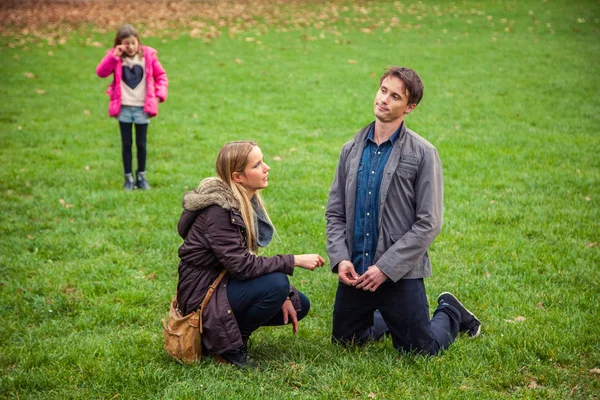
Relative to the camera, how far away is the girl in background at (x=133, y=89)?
7.75 metres

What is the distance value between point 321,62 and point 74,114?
6.30 m

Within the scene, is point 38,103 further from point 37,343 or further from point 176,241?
point 37,343

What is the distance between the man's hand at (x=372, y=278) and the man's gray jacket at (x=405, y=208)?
1.7 inches

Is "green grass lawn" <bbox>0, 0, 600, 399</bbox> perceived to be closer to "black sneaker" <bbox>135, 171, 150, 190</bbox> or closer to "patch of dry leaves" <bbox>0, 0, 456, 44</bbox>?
"black sneaker" <bbox>135, 171, 150, 190</bbox>

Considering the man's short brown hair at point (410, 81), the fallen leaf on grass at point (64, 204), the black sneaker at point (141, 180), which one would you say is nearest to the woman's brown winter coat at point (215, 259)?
the man's short brown hair at point (410, 81)

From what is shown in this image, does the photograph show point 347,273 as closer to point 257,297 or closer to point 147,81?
point 257,297

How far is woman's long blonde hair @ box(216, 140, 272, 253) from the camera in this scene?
4031 millimetres

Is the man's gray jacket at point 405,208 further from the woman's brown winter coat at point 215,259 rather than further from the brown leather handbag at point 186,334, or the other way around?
the brown leather handbag at point 186,334

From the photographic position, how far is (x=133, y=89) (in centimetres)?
789

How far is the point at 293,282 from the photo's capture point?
562 cm

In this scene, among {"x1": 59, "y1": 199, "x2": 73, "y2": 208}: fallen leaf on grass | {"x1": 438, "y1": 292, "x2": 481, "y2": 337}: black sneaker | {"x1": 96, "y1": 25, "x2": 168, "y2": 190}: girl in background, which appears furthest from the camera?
{"x1": 96, "y1": 25, "x2": 168, "y2": 190}: girl in background

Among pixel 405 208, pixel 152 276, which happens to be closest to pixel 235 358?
pixel 405 208

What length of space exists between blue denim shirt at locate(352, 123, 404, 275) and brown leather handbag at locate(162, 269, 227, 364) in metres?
0.88

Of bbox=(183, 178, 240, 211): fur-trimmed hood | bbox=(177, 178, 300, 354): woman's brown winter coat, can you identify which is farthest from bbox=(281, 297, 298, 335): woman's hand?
bbox=(183, 178, 240, 211): fur-trimmed hood
